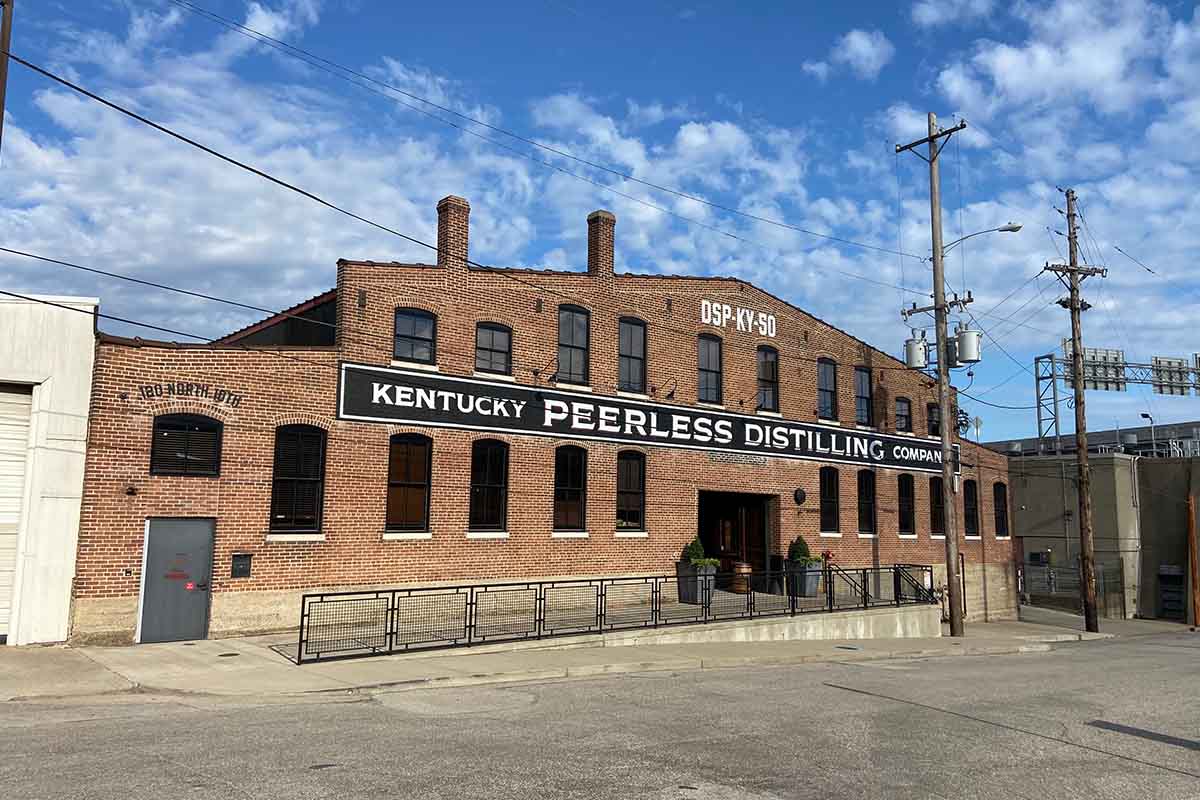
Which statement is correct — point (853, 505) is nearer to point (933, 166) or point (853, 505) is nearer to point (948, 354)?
point (948, 354)

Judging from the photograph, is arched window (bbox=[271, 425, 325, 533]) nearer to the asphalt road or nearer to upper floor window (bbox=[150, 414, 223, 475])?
upper floor window (bbox=[150, 414, 223, 475])

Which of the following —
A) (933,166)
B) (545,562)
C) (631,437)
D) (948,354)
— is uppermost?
(933,166)

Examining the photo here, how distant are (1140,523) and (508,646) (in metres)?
36.2

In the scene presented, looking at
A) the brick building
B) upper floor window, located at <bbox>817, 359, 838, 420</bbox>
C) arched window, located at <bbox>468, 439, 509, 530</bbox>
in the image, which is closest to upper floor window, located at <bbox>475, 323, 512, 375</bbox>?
the brick building

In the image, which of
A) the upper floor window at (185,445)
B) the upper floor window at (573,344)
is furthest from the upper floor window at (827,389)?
the upper floor window at (185,445)

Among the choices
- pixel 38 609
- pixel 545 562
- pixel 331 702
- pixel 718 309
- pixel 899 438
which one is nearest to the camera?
pixel 331 702

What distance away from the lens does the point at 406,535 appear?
1880 cm

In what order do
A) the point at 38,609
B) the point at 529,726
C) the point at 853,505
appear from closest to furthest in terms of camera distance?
the point at 529,726
the point at 38,609
the point at 853,505

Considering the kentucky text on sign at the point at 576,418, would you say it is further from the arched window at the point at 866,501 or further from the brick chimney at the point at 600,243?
the brick chimney at the point at 600,243

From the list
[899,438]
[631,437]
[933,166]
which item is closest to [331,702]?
[631,437]

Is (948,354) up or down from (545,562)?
up

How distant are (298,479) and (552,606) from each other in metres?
5.93

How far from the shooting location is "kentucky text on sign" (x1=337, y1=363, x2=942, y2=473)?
18.6m

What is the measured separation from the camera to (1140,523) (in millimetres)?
41094
